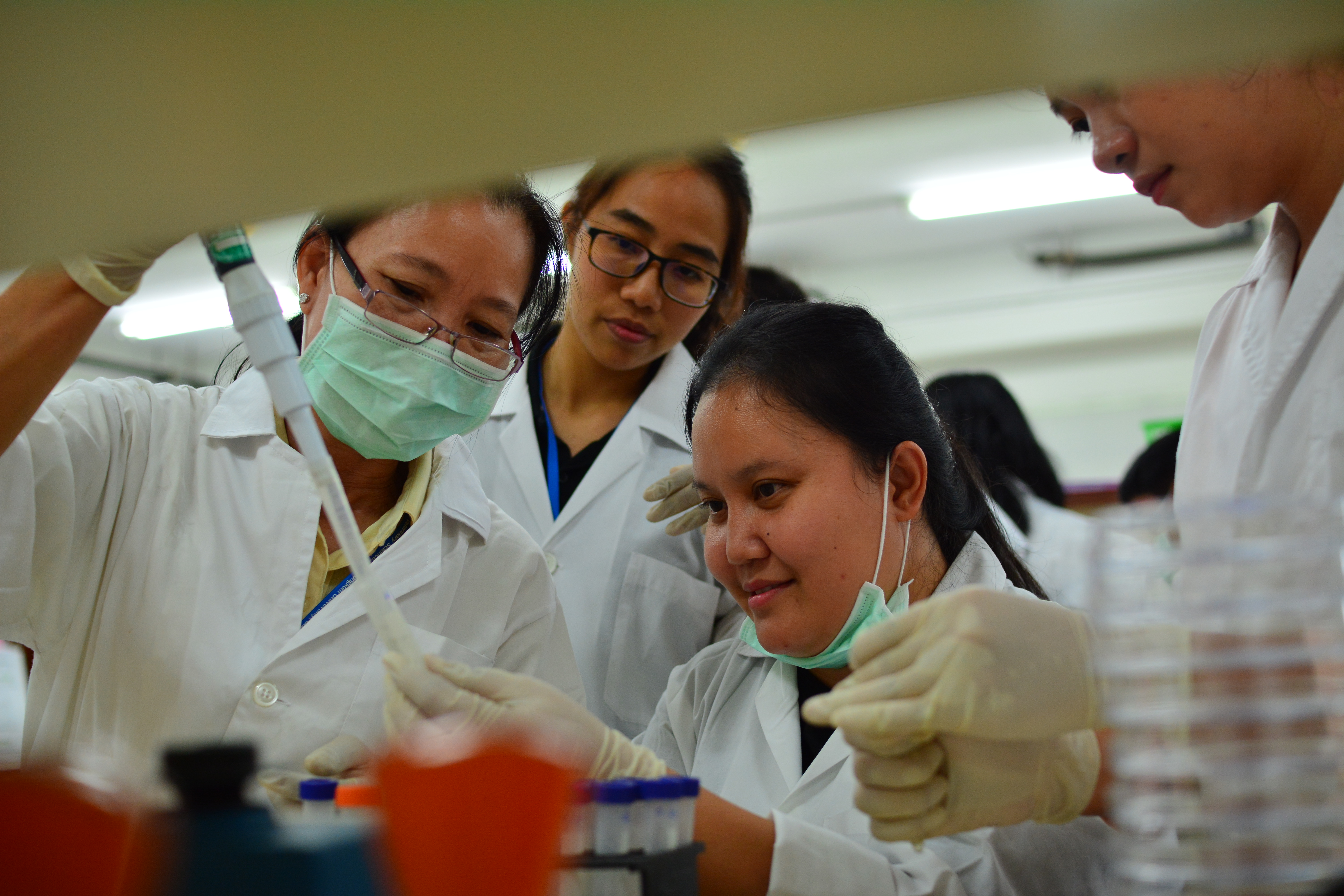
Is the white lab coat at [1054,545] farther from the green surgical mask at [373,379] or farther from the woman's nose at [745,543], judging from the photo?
the green surgical mask at [373,379]

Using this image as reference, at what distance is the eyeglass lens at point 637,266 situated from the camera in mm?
1966

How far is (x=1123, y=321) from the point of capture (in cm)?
618

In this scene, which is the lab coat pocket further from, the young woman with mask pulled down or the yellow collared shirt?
the yellow collared shirt

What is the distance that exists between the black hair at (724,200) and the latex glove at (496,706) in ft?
3.98

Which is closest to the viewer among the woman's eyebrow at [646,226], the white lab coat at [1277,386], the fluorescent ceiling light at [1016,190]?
the white lab coat at [1277,386]

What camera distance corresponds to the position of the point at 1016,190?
5.30 metres

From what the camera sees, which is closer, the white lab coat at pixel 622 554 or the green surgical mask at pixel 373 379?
the green surgical mask at pixel 373 379

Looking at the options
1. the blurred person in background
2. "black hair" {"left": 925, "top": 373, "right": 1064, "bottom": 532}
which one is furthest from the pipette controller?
"black hair" {"left": 925, "top": 373, "right": 1064, "bottom": 532}

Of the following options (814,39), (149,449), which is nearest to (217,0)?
(814,39)

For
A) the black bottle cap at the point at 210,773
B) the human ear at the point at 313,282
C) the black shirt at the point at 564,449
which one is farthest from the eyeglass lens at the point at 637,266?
the black bottle cap at the point at 210,773

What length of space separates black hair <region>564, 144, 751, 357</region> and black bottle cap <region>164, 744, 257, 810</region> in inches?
62.0

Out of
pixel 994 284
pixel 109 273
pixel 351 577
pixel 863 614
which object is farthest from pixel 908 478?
pixel 994 284

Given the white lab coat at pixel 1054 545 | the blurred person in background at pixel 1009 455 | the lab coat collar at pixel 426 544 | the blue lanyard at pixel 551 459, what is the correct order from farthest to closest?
1. the blurred person in background at pixel 1009 455
2. the blue lanyard at pixel 551 459
3. the lab coat collar at pixel 426 544
4. the white lab coat at pixel 1054 545

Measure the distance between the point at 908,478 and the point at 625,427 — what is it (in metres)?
0.73
